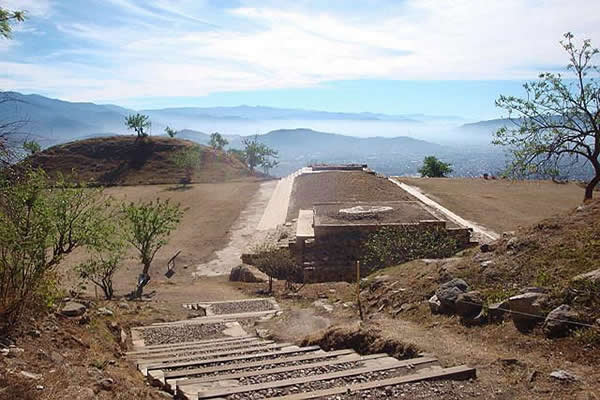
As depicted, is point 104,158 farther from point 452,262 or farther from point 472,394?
point 472,394

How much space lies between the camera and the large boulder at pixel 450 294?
8344 mm

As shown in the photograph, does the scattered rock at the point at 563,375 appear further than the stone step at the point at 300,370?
No

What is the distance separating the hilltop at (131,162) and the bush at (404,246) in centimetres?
3517

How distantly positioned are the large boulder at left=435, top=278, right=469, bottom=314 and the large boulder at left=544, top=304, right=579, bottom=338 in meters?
1.80

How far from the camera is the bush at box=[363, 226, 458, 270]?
14375 millimetres

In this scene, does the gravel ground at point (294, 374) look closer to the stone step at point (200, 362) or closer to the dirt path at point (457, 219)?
the stone step at point (200, 362)

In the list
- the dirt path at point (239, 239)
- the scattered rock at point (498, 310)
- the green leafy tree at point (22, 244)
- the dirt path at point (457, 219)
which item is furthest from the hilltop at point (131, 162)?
the scattered rock at point (498, 310)

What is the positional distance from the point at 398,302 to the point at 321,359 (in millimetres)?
3789

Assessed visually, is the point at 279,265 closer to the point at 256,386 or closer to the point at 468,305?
the point at 468,305

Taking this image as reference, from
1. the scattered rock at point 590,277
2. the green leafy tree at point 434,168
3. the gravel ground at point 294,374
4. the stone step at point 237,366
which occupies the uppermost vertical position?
the green leafy tree at point 434,168

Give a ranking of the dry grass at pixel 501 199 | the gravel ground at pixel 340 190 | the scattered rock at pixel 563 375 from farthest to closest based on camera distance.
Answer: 1. the gravel ground at pixel 340 190
2. the dry grass at pixel 501 199
3. the scattered rock at pixel 563 375

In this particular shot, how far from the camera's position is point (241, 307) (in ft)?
43.8

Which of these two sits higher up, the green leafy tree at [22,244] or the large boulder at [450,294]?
the green leafy tree at [22,244]

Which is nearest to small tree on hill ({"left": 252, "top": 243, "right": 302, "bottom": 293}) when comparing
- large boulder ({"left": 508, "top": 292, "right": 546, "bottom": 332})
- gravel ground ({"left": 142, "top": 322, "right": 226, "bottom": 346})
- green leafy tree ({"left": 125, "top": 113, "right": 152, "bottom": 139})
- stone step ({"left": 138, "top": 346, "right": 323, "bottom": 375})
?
gravel ground ({"left": 142, "top": 322, "right": 226, "bottom": 346})
